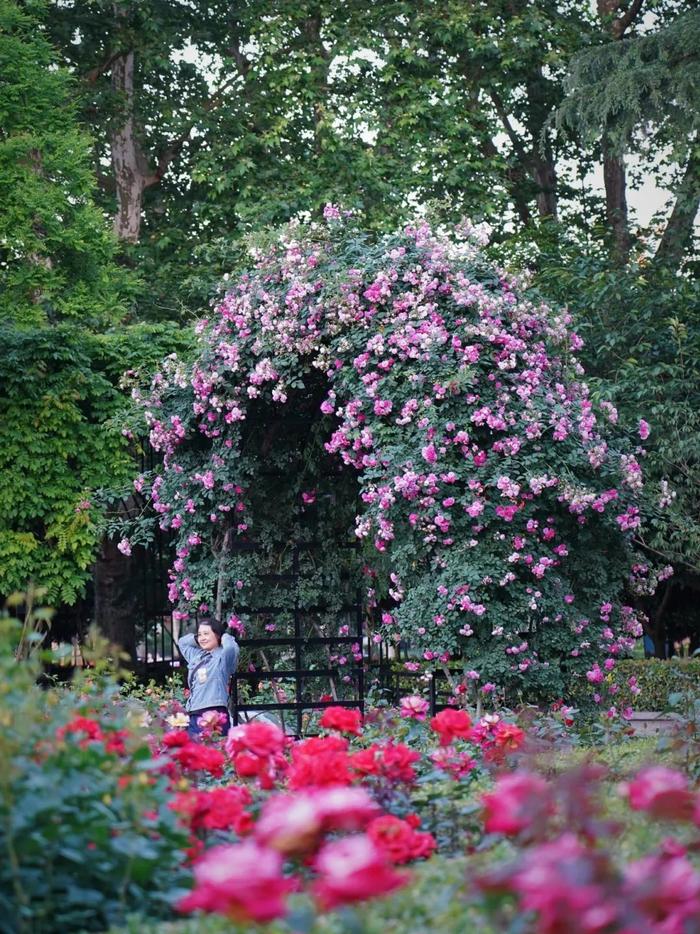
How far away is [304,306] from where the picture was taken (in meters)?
7.09

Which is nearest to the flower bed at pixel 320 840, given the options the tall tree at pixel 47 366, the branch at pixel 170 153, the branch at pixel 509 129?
the tall tree at pixel 47 366

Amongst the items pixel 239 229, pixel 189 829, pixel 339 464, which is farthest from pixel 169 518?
pixel 239 229

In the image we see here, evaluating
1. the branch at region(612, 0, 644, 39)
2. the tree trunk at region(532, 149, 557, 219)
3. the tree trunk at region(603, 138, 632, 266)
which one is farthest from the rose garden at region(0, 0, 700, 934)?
the branch at region(612, 0, 644, 39)

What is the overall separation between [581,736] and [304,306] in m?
2.87

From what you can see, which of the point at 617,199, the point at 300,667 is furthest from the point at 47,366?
the point at 617,199

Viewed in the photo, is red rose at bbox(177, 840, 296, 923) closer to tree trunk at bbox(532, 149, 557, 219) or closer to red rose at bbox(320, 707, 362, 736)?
red rose at bbox(320, 707, 362, 736)

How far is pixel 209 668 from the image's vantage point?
22.3 feet

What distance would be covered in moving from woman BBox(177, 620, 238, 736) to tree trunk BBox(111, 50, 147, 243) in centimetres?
865

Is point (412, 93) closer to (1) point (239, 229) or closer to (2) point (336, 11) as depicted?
(2) point (336, 11)

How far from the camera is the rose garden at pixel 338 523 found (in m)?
2.42

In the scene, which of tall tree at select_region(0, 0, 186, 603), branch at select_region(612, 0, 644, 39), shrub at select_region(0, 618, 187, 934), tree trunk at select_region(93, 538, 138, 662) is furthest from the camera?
branch at select_region(612, 0, 644, 39)

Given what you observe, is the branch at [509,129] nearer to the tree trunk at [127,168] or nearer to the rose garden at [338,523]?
the rose garden at [338,523]

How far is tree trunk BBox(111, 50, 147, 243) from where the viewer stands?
48.3 ft

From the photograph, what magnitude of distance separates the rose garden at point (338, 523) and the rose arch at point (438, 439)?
2cm
